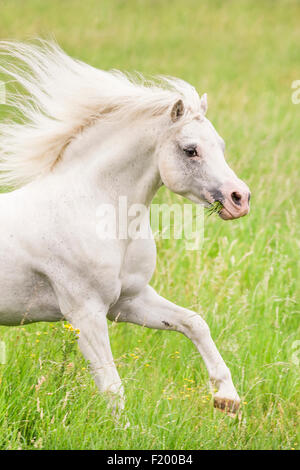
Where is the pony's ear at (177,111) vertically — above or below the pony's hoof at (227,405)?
above

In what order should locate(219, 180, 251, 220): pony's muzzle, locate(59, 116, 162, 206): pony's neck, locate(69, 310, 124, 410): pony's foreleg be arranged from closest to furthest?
locate(219, 180, 251, 220): pony's muzzle < locate(69, 310, 124, 410): pony's foreleg < locate(59, 116, 162, 206): pony's neck

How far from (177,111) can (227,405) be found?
1.54 m

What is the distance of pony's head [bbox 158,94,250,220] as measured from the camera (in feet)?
11.6

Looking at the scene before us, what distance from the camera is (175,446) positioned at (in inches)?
138

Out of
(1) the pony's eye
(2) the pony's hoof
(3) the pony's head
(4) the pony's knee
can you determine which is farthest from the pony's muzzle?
(2) the pony's hoof

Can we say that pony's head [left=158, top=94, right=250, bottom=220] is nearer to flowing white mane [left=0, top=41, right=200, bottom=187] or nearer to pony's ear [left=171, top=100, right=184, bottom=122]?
pony's ear [left=171, top=100, right=184, bottom=122]

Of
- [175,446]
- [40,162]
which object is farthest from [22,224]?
[175,446]

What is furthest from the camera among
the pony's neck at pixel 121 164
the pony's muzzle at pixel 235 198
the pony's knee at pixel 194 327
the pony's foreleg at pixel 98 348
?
the pony's knee at pixel 194 327

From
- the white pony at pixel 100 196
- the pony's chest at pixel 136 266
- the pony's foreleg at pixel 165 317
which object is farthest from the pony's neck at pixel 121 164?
the pony's foreleg at pixel 165 317

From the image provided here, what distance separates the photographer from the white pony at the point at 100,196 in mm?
3637

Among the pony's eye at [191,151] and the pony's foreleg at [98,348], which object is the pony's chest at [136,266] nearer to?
the pony's foreleg at [98,348]

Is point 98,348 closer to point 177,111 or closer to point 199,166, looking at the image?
point 199,166

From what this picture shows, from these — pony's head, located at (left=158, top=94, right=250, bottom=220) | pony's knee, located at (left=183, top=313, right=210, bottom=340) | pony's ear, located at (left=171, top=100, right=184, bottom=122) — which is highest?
pony's ear, located at (left=171, top=100, right=184, bottom=122)

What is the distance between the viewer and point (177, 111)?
3.65 metres
